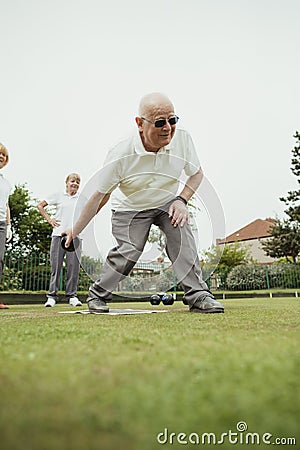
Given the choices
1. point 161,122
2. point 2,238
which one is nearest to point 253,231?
point 2,238

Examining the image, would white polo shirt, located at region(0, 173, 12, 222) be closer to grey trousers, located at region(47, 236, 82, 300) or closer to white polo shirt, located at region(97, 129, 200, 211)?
grey trousers, located at region(47, 236, 82, 300)

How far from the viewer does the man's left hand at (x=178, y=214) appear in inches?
137

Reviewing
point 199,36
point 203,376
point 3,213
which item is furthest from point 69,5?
point 203,376

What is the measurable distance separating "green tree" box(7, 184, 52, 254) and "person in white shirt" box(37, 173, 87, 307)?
11628mm

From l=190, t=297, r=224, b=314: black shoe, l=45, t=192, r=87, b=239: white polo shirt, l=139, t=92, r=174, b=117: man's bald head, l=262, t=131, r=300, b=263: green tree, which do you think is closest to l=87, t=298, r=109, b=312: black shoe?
l=190, t=297, r=224, b=314: black shoe

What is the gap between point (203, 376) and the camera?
91cm

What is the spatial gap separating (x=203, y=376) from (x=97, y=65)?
745 inches

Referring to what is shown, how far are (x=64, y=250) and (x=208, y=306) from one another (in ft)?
10.5

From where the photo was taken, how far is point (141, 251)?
3721 millimetres

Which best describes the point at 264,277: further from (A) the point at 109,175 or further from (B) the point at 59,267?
(A) the point at 109,175

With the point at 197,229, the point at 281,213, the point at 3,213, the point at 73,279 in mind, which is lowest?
the point at 73,279

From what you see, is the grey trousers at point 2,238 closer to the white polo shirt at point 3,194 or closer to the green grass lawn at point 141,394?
the white polo shirt at point 3,194

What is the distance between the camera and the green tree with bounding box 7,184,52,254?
17703 millimetres

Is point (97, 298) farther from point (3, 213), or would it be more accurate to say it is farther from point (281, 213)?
point (281, 213)
